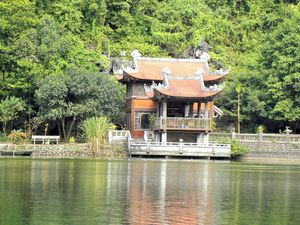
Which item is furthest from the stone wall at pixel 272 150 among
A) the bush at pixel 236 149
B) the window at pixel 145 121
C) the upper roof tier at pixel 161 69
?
the window at pixel 145 121

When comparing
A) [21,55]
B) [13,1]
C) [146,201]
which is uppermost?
[13,1]

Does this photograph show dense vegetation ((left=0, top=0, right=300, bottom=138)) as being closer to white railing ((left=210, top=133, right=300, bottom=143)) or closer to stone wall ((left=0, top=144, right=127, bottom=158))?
white railing ((left=210, top=133, right=300, bottom=143))

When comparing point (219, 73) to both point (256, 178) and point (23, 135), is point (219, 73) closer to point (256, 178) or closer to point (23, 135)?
→ point (23, 135)

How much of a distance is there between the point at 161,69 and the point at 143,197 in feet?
104

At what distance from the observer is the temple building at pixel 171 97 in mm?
48031

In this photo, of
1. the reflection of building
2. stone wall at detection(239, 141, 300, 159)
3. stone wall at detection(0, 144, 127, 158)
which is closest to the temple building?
stone wall at detection(239, 141, 300, 159)

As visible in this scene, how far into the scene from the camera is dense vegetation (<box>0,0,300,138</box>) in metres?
49.2

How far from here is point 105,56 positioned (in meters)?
60.0

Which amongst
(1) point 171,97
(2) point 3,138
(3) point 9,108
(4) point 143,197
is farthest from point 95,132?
(4) point 143,197

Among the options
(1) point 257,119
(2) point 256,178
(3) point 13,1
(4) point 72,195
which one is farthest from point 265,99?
(4) point 72,195

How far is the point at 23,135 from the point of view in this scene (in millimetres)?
47062

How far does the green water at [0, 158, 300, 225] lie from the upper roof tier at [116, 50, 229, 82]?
65.7 ft

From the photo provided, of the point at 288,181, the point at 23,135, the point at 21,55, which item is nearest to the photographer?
the point at 288,181

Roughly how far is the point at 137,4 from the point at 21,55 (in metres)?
18.9
